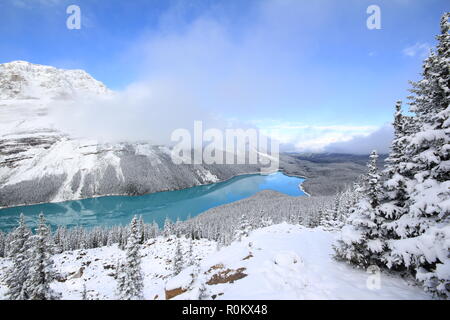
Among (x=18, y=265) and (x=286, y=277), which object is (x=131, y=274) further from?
(x=286, y=277)

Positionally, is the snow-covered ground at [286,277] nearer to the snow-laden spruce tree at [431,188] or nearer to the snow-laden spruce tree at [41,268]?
the snow-laden spruce tree at [431,188]

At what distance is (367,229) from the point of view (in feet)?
35.7

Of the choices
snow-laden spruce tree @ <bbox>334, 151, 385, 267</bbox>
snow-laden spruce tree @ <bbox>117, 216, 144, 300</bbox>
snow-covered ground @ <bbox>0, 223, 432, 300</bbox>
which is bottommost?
snow-laden spruce tree @ <bbox>117, 216, 144, 300</bbox>

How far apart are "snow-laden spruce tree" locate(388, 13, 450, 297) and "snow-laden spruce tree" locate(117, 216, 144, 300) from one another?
20.9m

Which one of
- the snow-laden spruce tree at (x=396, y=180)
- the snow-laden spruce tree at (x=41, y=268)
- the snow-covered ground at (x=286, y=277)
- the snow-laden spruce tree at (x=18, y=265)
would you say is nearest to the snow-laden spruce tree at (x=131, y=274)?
the snow-laden spruce tree at (x=41, y=268)

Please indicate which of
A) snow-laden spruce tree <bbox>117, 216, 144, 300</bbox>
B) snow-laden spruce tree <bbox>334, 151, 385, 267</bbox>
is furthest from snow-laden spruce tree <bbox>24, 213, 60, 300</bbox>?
snow-laden spruce tree <bbox>334, 151, 385, 267</bbox>

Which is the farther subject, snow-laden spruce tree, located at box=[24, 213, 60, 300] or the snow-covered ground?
snow-laden spruce tree, located at box=[24, 213, 60, 300]

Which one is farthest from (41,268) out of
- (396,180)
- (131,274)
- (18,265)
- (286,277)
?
(396,180)

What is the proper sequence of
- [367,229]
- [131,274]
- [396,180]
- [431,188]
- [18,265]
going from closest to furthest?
[431,188], [396,180], [367,229], [18,265], [131,274]

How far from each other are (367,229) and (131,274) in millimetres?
20993

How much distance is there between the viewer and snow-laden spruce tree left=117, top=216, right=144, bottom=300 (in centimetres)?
1950

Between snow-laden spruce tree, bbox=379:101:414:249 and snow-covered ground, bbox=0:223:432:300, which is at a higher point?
snow-laden spruce tree, bbox=379:101:414:249

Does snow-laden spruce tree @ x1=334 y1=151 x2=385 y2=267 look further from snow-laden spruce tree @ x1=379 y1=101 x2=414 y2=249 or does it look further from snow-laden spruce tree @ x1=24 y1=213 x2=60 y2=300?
snow-laden spruce tree @ x1=24 y1=213 x2=60 y2=300
